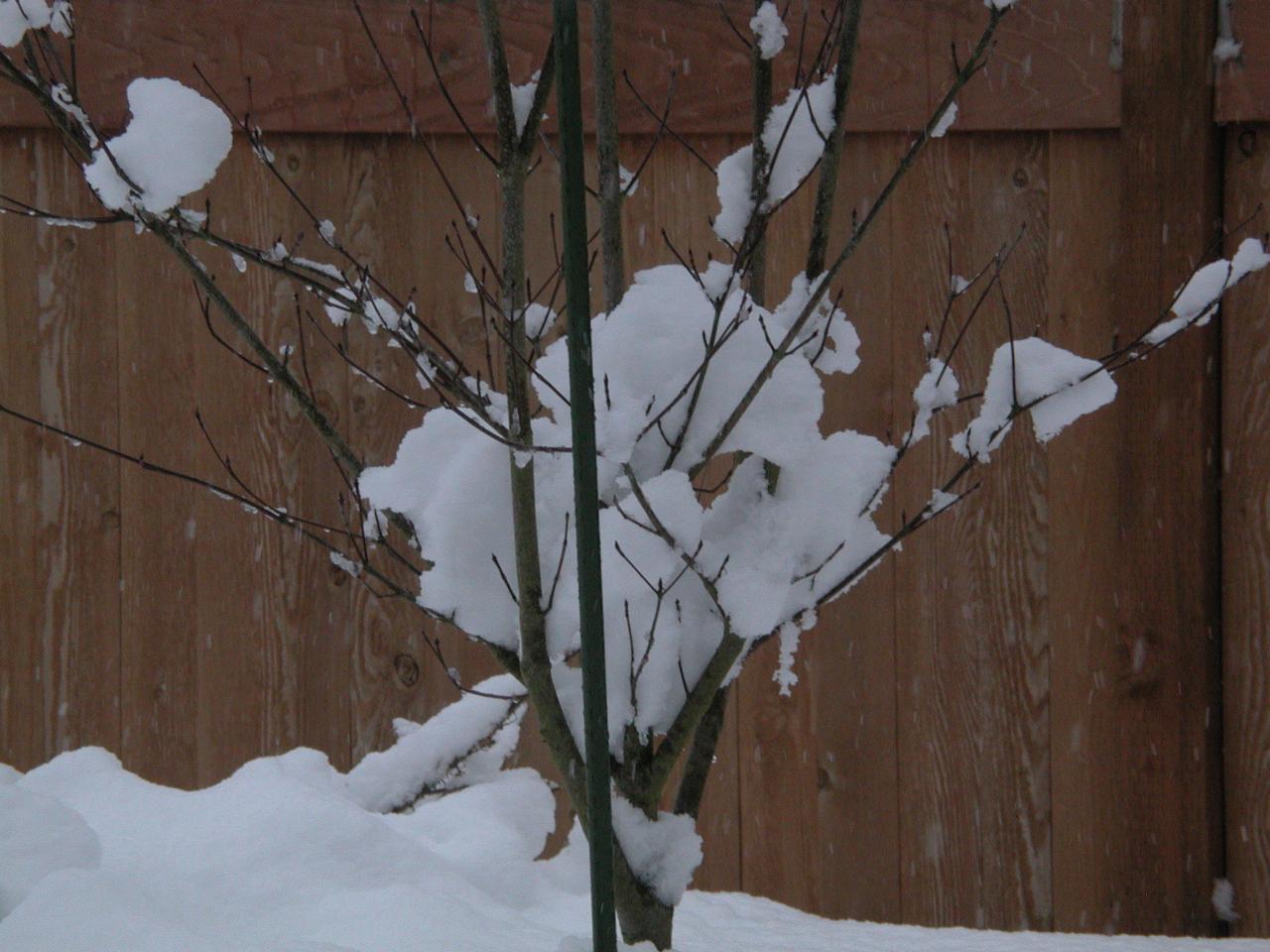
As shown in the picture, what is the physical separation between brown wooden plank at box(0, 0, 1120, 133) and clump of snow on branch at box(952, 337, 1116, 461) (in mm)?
1414

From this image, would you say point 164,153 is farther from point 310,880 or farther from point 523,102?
point 310,880

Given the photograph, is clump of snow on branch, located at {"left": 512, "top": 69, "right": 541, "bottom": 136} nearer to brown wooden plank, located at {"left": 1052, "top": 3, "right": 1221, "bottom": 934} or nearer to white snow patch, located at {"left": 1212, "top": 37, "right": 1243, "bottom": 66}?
brown wooden plank, located at {"left": 1052, "top": 3, "right": 1221, "bottom": 934}

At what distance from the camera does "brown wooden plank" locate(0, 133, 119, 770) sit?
9.03 ft

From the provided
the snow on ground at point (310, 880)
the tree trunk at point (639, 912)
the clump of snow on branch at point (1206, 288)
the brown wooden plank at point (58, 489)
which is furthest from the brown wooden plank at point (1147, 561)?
the brown wooden plank at point (58, 489)

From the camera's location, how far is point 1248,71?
104 inches

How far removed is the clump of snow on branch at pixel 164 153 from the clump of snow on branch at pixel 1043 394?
92cm

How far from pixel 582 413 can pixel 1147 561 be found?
2036 mm

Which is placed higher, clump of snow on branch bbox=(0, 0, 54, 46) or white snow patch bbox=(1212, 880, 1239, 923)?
clump of snow on branch bbox=(0, 0, 54, 46)

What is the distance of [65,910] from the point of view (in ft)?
4.64

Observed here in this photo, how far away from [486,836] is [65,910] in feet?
2.72

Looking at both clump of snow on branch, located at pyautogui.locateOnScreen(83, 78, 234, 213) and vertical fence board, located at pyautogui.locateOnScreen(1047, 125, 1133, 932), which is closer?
clump of snow on branch, located at pyautogui.locateOnScreen(83, 78, 234, 213)

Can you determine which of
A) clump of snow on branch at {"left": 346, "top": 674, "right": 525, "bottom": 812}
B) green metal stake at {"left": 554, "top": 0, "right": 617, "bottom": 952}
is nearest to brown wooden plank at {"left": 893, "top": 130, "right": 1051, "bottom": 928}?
clump of snow on branch at {"left": 346, "top": 674, "right": 525, "bottom": 812}

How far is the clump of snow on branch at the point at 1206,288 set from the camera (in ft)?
4.54

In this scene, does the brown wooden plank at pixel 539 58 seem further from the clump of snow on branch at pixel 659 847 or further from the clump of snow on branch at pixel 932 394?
the clump of snow on branch at pixel 659 847
